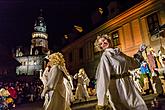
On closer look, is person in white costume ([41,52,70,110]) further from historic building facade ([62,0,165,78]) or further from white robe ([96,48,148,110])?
historic building facade ([62,0,165,78])

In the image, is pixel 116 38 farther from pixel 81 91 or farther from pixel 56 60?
pixel 56 60

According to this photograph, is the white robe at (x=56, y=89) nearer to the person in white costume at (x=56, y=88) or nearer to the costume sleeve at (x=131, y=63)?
the person in white costume at (x=56, y=88)

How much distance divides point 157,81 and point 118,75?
20.8 ft

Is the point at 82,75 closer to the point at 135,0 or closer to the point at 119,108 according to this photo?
the point at 135,0

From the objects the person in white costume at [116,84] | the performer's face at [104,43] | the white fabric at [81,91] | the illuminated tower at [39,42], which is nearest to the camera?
the person in white costume at [116,84]

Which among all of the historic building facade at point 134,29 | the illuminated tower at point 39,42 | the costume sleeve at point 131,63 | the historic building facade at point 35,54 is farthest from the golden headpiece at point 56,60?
the illuminated tower at point 39,42

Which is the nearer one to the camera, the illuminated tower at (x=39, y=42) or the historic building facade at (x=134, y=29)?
the historic building facade at (x=134, y=29)

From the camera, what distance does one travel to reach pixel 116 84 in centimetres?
358

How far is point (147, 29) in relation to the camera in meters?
20.1

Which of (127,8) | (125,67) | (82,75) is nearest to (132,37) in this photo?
(127,8)

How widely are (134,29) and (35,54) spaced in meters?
63.1

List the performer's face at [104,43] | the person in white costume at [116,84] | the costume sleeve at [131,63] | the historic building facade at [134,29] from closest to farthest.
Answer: the person in white costume at [116,84], the costume sleeve at [131,63], the performer's face at [104,43], the historic building facade at [134,29]

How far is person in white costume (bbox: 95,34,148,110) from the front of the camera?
10.8ft

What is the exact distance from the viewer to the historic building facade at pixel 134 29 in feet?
61.8
